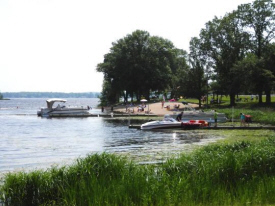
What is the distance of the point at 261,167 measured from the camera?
606 inches

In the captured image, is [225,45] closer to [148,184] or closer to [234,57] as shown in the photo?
[234,57]

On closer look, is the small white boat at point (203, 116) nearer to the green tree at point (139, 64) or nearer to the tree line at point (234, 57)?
the tree line at point (234, 57)

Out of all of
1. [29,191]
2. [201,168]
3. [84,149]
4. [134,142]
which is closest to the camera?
[29,191]

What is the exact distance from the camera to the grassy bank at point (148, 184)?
40.6 feet

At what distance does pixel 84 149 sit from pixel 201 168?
17.6m

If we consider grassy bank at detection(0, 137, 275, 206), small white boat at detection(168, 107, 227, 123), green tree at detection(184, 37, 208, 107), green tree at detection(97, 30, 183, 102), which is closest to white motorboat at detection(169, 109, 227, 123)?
small white boat at detection(168, 107, 227, 123)

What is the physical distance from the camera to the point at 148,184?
1303 cm

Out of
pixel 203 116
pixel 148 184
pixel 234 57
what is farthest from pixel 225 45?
pixel 148 184

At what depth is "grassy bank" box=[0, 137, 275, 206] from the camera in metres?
12.4

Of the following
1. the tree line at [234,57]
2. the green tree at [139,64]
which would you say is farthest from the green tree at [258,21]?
the green tree at [139,64]

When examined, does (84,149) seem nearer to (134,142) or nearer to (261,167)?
(134,142)

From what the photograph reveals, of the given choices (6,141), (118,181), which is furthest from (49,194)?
(6,141)

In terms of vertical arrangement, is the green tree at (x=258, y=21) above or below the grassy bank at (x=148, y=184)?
above

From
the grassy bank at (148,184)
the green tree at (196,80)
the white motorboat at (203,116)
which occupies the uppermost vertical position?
the green tree at (196,80)
